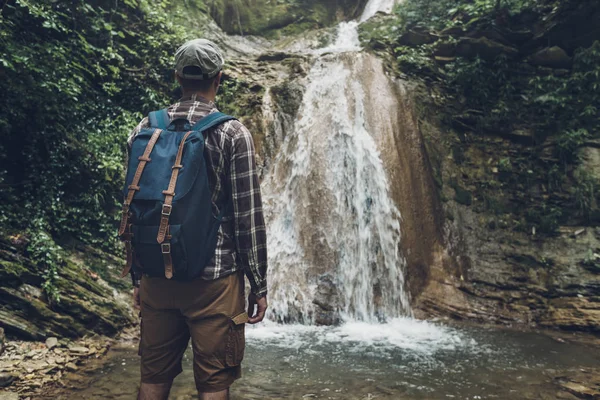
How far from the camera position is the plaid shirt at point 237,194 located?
1950 millimetres

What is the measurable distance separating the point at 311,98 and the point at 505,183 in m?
4.10

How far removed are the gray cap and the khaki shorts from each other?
38.8 inches

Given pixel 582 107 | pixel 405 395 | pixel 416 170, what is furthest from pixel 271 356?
pixel 582 107

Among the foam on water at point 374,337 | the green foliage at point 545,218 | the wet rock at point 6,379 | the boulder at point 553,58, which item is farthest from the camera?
the boulder at point 553,58

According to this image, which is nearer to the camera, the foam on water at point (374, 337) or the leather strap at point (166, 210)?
the leather strap at point (166, 210)

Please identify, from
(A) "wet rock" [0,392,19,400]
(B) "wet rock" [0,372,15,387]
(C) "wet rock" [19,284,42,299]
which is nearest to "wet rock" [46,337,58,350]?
(C) "wet rock" [19,284,42,299]

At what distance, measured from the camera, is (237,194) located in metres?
1.96

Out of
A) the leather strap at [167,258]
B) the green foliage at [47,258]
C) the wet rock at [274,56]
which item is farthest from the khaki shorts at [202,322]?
the wet rock at [274,56]

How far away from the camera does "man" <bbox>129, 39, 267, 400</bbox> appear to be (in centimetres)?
187

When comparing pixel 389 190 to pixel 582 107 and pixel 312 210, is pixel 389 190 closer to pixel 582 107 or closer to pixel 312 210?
pixel 312 210

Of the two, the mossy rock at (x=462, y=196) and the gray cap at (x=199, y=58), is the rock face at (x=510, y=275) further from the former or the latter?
the gray cap at (x=199, y=58)

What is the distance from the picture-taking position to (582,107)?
7.63 m

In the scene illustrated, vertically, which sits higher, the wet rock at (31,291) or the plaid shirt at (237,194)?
the plaid shirt at (237,194)

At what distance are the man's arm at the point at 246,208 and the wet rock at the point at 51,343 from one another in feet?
11.1
